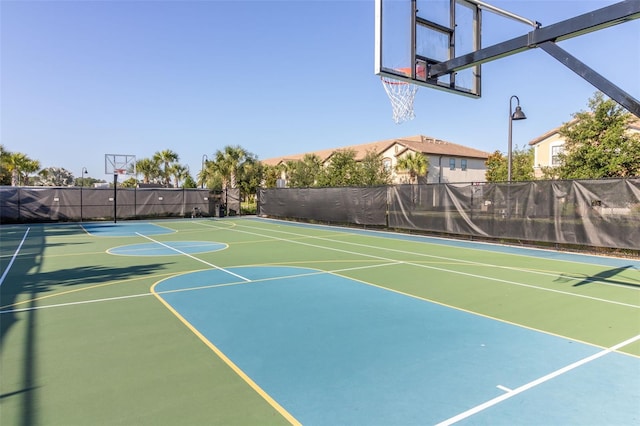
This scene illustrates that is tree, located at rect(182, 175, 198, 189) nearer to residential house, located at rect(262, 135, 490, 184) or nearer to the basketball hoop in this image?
residential house, located at rect(262, 135, 490, 184)

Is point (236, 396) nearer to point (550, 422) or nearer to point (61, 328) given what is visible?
point (550, 422)

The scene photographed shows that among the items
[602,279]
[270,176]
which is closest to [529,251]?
[602,279]

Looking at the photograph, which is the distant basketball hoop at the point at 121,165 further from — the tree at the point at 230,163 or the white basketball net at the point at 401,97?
the white basketball net at the point at 401,97

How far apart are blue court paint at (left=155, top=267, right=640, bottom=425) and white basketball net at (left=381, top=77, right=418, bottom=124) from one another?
489cm

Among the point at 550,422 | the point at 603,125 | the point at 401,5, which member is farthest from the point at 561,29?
the point at 603,125

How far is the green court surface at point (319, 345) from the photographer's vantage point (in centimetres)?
344

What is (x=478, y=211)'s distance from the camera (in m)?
15.4

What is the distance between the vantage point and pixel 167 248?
44.9ft

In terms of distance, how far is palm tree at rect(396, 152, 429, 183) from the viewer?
3959 cm

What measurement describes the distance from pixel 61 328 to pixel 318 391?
13.1 ft

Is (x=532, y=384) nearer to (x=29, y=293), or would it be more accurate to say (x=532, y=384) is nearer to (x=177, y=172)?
Answer: (x=29, y=293)

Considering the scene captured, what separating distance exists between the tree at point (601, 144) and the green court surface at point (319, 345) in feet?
24.7

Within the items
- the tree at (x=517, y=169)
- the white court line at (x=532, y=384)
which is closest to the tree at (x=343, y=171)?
the tree at (x=517, y=169)

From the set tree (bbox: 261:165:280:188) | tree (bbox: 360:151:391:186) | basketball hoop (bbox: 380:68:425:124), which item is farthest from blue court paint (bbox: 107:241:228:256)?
tree (bbox: 261:165:280:188)
